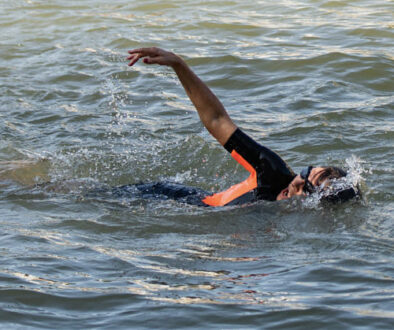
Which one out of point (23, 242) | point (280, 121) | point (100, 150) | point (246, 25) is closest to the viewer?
point (23, 242)

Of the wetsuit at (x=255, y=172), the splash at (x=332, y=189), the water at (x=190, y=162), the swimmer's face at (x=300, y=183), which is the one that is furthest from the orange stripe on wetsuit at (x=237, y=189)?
the splash at (x=332, y=189)

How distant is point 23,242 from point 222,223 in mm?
1487

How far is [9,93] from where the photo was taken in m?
10.3

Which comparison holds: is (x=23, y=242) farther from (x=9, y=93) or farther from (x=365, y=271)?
(x=9, y=93)

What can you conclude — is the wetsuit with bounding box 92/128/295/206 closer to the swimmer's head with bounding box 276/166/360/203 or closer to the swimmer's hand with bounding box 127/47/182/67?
the swimmer's head with bounding box 276/166/360/203

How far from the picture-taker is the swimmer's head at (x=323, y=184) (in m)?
5.32

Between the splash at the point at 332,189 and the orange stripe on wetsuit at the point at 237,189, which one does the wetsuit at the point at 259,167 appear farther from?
the splash at the point at 332,189

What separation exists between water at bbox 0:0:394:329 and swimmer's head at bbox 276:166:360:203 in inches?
6.9

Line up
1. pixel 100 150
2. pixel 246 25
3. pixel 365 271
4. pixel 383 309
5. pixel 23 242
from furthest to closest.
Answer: pixel 246 25
pixel 100 150
pixel 23 242
pixel 365 271
pixel 383 309

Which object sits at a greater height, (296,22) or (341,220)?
(296,22)

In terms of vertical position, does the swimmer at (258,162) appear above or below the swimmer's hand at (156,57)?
below

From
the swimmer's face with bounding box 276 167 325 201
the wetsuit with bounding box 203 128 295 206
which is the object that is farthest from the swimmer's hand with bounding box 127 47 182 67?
the swimmer's face with bounding box 276 167 325 201

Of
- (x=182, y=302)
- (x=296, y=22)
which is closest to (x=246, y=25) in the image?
(x=296, y=22)

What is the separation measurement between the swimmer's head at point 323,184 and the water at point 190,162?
18 centimetres
